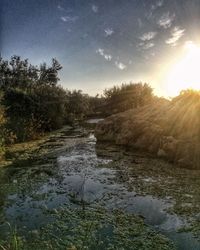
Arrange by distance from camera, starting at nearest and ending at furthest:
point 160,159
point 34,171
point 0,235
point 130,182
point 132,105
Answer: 1. point 0,235
2. point 130,182
3. point 34,171
4. point 160,159
5. point 132,105

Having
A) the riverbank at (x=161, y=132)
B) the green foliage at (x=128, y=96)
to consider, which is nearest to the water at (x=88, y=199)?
the riverbank at (x=161, y=132)

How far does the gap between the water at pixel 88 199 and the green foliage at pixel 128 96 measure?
30626 mm

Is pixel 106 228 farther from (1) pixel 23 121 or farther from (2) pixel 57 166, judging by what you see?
(1) pixel 23 121

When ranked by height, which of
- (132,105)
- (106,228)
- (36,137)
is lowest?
(106,228)

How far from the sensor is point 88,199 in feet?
30.8

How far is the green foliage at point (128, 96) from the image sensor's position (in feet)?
144

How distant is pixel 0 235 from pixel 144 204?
4.49 meters

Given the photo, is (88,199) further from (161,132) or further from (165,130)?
(165,130)

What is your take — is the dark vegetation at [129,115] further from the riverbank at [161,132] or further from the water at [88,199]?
the water at [88,199]

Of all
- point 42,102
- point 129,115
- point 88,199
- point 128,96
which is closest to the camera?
point 88,199

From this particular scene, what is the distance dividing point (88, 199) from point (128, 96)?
37.2m

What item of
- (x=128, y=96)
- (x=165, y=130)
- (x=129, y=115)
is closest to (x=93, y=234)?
(x=165, y=130)

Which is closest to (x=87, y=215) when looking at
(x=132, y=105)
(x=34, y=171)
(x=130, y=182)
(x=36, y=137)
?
(x=130, y=182)

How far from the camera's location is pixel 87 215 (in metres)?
7.93
